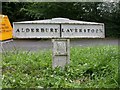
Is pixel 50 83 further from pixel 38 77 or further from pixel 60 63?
pixel 60 63

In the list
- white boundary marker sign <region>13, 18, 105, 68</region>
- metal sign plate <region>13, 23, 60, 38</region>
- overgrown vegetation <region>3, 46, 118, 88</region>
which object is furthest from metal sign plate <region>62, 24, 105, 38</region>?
overgrown vegetation <region>3, 46, 118, 88</region>

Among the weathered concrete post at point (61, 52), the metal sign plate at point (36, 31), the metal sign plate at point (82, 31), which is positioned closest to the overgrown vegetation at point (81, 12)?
the metal sign plate at point (82, 31)

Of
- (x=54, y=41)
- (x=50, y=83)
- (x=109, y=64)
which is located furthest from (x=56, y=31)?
(x=50, y=83)

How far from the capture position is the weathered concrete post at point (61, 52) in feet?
19.0

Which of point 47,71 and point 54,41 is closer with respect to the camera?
point 47,71

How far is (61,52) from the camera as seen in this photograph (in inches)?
230

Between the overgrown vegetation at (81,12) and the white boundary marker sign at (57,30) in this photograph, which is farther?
the overgrown vegetation at (81,12)

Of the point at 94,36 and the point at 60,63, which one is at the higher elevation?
the point at 94,36

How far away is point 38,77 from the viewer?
5125 mm

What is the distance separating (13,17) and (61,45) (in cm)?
1390

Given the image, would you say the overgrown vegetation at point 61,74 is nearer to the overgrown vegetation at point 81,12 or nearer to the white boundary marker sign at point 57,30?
the white boundary marker sign at point 57,30

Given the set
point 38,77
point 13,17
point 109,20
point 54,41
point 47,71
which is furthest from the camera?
point 13,17

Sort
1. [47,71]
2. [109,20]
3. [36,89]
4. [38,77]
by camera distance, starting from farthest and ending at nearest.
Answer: [109,20] < [47,71] < [38,77] < [36,89]

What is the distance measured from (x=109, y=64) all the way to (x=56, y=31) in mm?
1129
